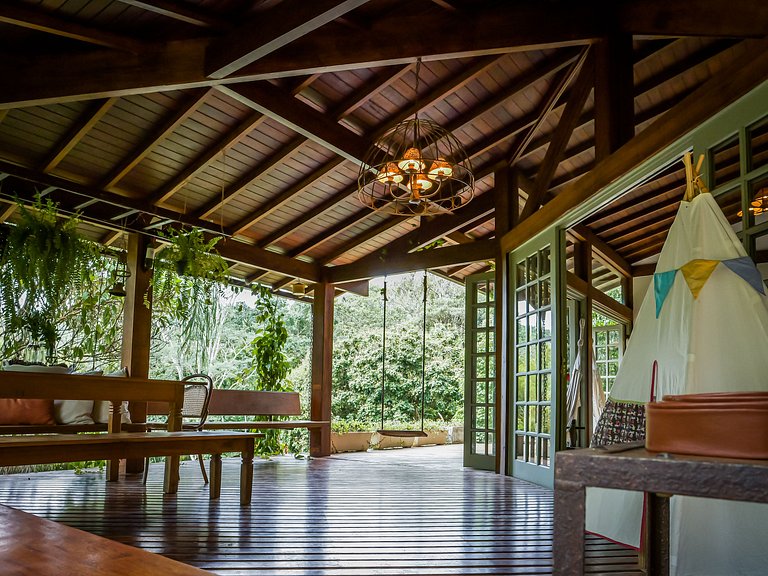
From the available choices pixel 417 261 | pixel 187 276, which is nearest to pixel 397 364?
pixel 417 261

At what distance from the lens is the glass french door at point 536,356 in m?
5.55

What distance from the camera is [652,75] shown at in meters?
5.37

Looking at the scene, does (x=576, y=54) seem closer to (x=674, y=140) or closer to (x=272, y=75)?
(x=674, y=140)

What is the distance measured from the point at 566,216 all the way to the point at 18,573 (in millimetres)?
4560

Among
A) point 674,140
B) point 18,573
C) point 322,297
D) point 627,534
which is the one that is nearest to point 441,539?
point 627,534

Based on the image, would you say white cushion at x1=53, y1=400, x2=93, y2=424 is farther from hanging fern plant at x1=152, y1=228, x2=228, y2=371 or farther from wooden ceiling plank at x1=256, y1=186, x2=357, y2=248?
wooden ceiling plank at x1=256, y1=186, x2=357, y2=248

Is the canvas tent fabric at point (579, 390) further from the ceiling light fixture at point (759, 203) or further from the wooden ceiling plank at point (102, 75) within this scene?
the wooden ceiling plank at point (102, 75)

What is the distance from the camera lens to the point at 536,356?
19.9 ft

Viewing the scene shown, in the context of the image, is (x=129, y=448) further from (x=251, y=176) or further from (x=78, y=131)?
(x=251, y=176)

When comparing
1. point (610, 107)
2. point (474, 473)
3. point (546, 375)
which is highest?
point (610, 107)

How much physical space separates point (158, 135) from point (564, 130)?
135 inches

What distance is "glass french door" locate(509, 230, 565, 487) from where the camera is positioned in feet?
18.2

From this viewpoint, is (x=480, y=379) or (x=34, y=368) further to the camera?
(x=480, y=379)

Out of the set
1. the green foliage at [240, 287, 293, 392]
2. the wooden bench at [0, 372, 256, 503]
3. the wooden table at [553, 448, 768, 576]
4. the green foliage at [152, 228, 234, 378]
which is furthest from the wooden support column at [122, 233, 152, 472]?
the wooden table at [553, 448, 768, 576]
